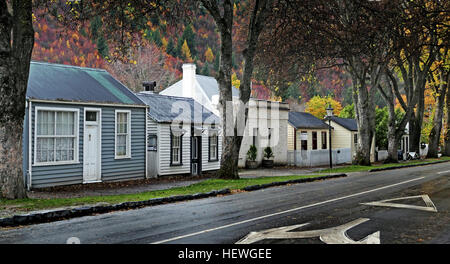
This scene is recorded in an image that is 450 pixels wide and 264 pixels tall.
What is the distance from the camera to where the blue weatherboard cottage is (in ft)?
57.6

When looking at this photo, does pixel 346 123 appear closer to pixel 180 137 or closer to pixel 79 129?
pixel 180 137

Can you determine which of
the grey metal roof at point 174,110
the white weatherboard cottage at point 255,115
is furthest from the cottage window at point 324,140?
the grey metal roof at point 174,110

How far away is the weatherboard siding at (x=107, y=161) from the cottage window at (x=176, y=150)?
228 cm

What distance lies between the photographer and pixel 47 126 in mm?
18000

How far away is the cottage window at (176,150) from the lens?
2426 cm

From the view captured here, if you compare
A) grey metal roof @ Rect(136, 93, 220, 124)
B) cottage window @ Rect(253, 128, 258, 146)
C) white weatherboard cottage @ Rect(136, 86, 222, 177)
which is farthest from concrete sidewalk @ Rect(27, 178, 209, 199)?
cottage window @ Rect(253, 128, 258, 146)

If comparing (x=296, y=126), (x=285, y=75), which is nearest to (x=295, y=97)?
(x=296, y=126)

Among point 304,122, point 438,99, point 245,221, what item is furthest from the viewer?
point 438,99

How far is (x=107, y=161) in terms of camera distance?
66.7 feet

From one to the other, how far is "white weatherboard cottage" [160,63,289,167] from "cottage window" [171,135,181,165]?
722 cm

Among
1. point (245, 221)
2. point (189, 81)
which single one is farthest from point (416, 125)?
point (245, 221)

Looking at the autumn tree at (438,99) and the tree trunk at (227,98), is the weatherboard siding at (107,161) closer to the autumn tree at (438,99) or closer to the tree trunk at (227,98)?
the tree trunk at (227,98)

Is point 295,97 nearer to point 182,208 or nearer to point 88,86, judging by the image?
point 88,86

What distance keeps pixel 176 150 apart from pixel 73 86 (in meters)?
6.85
